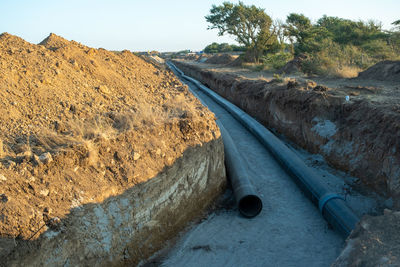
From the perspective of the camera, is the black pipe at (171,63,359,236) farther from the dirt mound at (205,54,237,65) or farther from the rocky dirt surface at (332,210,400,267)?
the dirt mound at (205,54,237,65)

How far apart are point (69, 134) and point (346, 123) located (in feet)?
24.0

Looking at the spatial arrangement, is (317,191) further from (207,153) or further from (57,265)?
(57,265)

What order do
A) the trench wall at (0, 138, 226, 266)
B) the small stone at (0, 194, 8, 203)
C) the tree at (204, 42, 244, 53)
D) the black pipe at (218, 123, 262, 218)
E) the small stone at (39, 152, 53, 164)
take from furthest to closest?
the tree at (204, 42, 244, 53)
the black pipe at (218, 123, 262, 218)
the small stone at (39, 152, 53, 164)
the trench wall at (0, 138, 226, 266)
the small stone at (0, 194, 8, 203)

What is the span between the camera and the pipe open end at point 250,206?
6.25 m

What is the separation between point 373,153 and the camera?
6594 mm

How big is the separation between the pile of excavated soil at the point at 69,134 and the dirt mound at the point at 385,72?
9.59m

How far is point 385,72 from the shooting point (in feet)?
41.7

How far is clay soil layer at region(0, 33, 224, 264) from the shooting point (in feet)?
12.5

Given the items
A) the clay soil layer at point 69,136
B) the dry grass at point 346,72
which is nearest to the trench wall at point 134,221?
the clay soil layer at point 69,136

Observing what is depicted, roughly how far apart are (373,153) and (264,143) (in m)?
3.65

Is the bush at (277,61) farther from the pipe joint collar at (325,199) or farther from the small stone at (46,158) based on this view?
the small stone at (46,158)

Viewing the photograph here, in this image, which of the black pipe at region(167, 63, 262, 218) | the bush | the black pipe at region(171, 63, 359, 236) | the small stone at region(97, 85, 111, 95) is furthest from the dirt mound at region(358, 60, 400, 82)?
the small stone at region(97, 85, 111, 95)

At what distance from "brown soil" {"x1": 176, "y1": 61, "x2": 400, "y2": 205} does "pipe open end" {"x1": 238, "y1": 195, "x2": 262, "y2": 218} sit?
8.77 feet

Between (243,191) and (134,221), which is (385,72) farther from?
(134,221)
